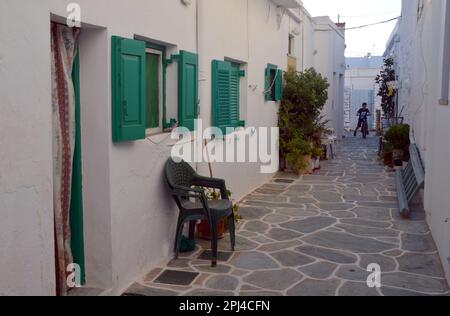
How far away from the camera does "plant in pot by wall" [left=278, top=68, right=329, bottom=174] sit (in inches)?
465

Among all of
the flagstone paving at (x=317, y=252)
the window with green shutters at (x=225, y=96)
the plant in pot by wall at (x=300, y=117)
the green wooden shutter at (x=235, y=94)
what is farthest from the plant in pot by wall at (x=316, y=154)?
the window with green shutters at (x=225, y=96)

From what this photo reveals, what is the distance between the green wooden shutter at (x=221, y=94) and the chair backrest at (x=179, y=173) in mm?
1421

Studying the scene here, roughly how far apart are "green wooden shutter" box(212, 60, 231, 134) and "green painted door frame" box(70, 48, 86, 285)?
305cm

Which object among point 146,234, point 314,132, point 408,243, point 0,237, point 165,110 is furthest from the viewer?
point 314,132

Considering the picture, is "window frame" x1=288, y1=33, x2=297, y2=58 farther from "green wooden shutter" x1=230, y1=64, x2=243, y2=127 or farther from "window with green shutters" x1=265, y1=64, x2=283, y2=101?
"green wooden shutter" x1=230, y1=64, x2=243, y2=127

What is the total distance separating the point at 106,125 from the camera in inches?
181

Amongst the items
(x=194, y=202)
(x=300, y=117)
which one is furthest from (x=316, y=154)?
(x=194, y=202)

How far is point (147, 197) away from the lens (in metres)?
5.44

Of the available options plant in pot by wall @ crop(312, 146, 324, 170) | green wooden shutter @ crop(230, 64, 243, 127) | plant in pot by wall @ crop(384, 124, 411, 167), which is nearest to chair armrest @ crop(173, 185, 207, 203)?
green wooden shutter @ crop(230, 64, 243, 127)

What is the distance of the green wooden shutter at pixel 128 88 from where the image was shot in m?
4.64

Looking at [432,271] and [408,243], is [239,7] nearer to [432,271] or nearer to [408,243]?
[408,243]

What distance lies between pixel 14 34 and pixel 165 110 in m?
2.96

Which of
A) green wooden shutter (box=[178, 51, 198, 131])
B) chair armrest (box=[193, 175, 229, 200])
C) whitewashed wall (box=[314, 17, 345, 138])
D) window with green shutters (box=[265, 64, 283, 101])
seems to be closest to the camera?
green wooden shutter (box=[178, 51, 198, 131])

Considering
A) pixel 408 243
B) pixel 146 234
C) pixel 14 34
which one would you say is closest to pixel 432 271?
pixel 408 243
